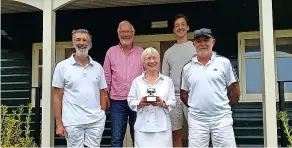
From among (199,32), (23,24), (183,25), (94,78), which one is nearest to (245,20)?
(183,25)

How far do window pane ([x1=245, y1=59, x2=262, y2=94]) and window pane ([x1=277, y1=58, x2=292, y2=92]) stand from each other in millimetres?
297

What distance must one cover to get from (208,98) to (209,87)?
0.30ft

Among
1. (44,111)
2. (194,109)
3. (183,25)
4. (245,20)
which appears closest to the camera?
(194,109)

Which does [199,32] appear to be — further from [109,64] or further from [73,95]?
[73,95]

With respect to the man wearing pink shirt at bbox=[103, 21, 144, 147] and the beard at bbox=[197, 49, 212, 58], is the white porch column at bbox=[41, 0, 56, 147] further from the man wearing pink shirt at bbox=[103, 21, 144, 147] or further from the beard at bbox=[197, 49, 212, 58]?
the beard at bbox=[197, 49, 212, 58]

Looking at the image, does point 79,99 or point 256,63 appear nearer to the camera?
point 79,99

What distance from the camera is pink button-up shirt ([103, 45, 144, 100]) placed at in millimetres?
3662

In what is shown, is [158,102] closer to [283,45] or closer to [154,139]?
[154,139]

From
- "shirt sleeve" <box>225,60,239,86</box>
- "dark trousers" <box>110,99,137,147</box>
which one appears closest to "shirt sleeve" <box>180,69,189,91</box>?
"shirt sleeve" <box>225,60,239,86</box>

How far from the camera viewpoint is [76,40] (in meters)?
3.49

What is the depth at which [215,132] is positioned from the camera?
3.17 meters

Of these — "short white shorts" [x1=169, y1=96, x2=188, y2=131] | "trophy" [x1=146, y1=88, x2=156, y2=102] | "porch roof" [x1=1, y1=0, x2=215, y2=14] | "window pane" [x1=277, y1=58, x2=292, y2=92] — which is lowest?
"short white shorts" [x1=169, y1=96, x2=188, y2=131]

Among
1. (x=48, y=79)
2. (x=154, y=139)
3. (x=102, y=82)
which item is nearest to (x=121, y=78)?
(x=102, y=82)

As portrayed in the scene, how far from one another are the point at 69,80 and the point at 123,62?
0.57 metres
